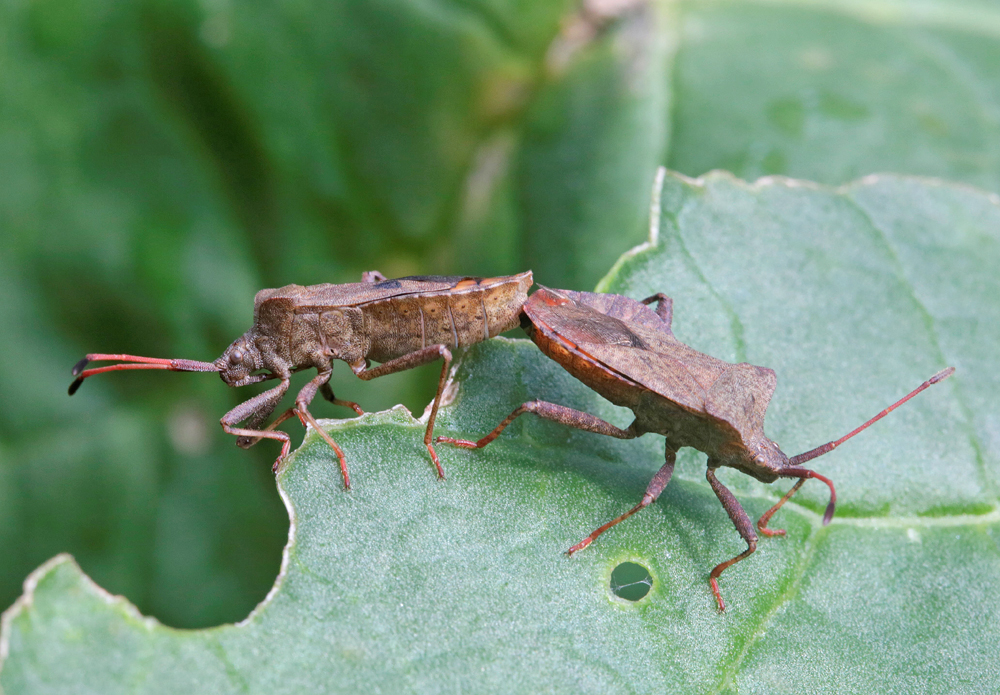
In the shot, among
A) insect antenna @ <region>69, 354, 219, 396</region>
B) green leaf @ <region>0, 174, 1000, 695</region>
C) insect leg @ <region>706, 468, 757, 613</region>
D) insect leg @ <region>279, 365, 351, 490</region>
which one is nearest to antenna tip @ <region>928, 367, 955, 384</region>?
green leaf @ <region>0, 174, 1000, 695</region>

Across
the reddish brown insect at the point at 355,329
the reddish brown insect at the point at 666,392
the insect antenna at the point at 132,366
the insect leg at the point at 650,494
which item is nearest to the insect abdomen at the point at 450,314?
the reddish brown insect at the point at 355,329

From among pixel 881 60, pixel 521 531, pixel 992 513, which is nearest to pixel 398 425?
pixel 521 531

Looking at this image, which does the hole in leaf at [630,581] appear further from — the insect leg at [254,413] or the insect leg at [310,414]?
the insect leg at [254,413]

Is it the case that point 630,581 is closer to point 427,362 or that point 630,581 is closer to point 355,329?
point 427,362

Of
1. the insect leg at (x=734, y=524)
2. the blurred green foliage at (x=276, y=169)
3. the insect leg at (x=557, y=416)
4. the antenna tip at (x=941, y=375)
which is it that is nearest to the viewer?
the insect leg at (x=734, y=524)

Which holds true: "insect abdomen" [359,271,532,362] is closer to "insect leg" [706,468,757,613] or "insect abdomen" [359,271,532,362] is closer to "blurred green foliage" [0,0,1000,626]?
"blurred green foliage" [0,0,1000,626]

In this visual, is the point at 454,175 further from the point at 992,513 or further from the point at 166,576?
the point at 992,513

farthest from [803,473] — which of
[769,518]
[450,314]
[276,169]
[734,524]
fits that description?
[276,169]

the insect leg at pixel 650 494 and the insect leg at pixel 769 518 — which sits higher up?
the insect leg at pixel 650 494
